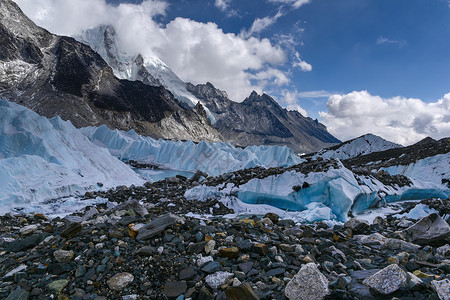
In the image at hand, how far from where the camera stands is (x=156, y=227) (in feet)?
12.8

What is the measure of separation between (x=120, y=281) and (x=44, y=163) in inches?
494

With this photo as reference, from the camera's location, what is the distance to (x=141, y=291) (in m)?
2.60

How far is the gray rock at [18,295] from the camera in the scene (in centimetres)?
251

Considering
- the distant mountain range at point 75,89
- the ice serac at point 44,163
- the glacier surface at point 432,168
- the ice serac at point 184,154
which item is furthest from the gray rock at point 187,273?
the distant mountain range at point 75,89

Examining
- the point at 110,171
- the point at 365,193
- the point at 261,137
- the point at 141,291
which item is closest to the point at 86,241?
the point at 141,291

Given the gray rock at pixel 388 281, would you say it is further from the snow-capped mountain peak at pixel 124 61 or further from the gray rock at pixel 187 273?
the snow-capped mountain peak at pixel 124 61

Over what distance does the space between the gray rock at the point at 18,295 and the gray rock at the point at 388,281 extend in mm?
3624

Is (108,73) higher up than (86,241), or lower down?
higher up

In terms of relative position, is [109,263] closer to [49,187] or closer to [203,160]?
[49,187]

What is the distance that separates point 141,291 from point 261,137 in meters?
194

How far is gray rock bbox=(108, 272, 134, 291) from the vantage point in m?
2.64

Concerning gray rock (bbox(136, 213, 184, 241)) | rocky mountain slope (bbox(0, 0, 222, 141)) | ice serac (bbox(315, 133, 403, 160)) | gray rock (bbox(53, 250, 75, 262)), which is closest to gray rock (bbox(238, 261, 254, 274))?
gray rock (bbox(136, 213, 184, 241))

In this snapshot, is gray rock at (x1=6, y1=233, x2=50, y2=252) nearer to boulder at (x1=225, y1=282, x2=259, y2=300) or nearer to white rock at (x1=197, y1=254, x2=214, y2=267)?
white rock at (x1=197, y1=254, x2=214, y2=267)

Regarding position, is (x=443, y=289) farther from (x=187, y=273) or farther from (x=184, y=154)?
(x=184, y=154)
